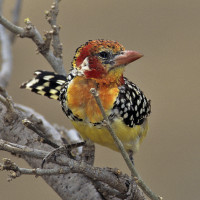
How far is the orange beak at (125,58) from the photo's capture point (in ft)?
6.24

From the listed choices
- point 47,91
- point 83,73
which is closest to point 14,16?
point 47,91

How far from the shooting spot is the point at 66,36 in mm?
5598

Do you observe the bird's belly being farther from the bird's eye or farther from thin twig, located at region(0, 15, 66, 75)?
thin twig, located at region(0, 15, 66, 75)

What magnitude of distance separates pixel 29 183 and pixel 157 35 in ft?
7.66

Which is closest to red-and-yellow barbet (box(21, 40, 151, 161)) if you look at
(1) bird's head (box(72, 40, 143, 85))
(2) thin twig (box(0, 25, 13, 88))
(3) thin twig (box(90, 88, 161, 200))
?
(1) bird's head (box(72, 40, 143, 85))

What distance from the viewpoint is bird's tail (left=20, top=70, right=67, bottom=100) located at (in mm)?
2371

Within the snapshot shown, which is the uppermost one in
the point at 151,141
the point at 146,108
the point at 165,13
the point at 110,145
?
the point at 165,13

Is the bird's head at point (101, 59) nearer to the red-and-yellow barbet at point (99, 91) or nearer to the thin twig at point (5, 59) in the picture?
the red-and-yellow barbet at point (99, 91)

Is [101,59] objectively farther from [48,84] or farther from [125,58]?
[48,84]

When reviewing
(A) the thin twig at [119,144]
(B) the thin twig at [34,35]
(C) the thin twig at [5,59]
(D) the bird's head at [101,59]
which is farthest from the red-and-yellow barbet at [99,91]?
(C) the thin twig at [5,59]

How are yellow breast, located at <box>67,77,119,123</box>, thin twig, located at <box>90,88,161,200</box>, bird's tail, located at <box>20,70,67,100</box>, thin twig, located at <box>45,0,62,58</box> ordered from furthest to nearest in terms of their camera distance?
bird's tail, located at <box>20,70,67,100</box>
thin twig, located at <box>45,0,62,58</box>
yellow breast, located at <box>67,77,119,123</box>
thin twig, located at <box>90,88,161,200</box>

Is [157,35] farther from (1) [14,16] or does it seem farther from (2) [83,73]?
(2) [83,73]

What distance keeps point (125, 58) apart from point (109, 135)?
0.32m

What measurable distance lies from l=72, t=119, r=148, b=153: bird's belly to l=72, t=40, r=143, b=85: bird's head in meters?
0.20
